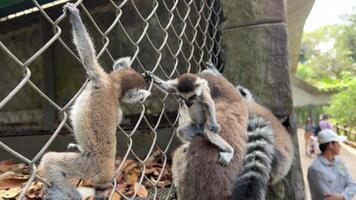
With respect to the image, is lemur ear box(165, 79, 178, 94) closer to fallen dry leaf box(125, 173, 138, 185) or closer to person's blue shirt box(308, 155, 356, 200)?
fallen dry leaf box(125, 173, 138, 185)

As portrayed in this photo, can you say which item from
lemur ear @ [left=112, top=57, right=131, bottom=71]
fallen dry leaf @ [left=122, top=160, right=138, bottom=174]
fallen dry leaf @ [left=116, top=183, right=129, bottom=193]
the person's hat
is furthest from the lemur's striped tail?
the person's hat

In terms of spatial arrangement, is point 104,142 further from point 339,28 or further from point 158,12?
A: point 339,28

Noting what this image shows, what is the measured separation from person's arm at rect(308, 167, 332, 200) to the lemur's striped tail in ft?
8.40

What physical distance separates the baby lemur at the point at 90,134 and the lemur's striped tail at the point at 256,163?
1.83 ft

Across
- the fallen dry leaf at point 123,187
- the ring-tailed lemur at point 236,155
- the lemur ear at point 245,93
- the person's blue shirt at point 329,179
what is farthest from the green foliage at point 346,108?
the ring-tailed lemur at point 236,155

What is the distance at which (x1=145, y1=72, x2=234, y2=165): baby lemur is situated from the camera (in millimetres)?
2029

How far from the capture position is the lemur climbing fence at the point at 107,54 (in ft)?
10.9

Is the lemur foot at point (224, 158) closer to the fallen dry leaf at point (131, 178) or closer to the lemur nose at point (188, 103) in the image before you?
the lemur nose at point (188, 103)

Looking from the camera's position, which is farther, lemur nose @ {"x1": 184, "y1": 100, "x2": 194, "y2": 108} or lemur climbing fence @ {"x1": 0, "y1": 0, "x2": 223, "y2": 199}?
lemur climbing fence @ {"x1": 0, "y1": 0, "x2": 223, "y2": 199}

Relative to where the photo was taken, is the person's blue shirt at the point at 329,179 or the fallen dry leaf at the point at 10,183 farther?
the person's blue shirt at the point at 329,179

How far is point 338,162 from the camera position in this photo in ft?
15.3

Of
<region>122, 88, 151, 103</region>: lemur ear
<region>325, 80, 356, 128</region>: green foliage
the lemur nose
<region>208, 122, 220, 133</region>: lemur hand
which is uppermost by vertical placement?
<region>122, 88, 151, 103</region>: lemur ear

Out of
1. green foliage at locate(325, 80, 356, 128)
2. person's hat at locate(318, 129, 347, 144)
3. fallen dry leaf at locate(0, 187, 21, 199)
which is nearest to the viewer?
fallen dry leaf at locate(0, 187, 21, 199)

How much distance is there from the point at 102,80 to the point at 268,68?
52.3 inches
